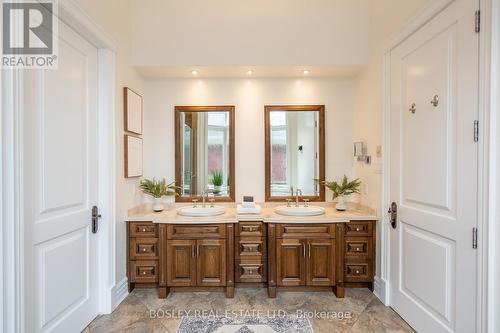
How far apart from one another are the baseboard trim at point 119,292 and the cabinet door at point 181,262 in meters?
0.43

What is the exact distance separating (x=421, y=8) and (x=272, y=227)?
210cm

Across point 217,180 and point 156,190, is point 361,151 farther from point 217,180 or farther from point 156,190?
point 156,190

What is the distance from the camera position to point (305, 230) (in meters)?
2.59

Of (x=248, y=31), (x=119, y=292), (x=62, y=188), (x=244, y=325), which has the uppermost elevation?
(x=248, y=31)

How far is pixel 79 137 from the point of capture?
211cm

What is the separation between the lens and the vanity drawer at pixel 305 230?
2586 mm

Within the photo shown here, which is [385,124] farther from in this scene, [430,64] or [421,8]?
[421,8]

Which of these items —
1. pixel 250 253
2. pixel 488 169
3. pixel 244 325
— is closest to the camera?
pixel 488 169

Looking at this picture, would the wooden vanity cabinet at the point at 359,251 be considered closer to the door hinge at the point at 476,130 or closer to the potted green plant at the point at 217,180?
the door hinge at the point at 476,130

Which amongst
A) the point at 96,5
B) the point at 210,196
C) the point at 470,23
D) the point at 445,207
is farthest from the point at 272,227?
the point at 96,5

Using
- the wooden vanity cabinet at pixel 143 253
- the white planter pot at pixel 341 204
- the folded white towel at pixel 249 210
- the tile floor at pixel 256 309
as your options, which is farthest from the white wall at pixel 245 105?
the tile floor at pixel 256 309

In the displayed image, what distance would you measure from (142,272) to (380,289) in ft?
7.51

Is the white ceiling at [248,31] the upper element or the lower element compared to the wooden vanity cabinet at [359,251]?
upper

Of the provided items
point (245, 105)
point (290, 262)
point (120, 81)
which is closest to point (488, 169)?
point (290, 262)
